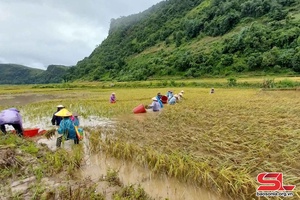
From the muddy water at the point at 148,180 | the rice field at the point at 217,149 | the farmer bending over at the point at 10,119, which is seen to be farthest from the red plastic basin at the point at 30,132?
the muddy water at the point at 148,180

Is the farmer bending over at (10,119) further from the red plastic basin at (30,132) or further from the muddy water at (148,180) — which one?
the muddy water at (148,180)

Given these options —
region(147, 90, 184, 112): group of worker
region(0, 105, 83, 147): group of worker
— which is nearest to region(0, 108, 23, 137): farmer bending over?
region(0, 105, 83, 147): group of worker

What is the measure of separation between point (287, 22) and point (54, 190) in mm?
60807

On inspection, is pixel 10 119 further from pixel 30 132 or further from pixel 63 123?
pixel 63 123

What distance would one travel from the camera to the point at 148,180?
386 cm

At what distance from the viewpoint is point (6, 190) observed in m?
3.47

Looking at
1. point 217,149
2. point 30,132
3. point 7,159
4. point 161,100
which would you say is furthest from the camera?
point 161,100

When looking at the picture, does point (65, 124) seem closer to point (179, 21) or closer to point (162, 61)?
point (162, 61)

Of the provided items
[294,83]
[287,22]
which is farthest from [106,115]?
[287,22]

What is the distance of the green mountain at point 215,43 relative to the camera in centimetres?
4431

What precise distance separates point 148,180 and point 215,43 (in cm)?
6032

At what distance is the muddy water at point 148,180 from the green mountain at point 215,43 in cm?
4223

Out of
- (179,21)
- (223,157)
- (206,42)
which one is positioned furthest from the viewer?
(179,21)

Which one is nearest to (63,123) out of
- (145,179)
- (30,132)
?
(30,132)
